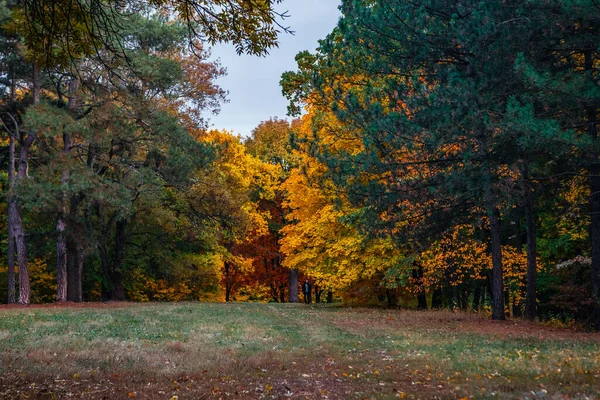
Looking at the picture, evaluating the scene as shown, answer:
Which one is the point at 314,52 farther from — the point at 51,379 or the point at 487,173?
the point at 51,379

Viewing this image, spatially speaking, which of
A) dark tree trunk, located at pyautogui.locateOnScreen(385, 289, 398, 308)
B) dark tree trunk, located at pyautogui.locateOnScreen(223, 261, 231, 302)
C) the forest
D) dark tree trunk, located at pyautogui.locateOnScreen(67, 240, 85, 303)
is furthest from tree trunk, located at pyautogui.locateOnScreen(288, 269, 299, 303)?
dark tree trunk, located at pyautogui.locateOnScreen(67, 240, 85, 303)

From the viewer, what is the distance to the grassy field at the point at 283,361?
7.39 meters

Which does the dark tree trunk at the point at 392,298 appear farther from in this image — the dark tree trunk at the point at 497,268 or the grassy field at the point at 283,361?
the grassy field at the point at 283,361

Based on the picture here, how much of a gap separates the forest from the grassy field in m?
4.23

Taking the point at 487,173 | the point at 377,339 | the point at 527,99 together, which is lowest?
the point at 377,339

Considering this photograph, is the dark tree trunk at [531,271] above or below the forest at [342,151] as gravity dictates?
below

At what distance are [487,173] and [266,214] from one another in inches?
1087

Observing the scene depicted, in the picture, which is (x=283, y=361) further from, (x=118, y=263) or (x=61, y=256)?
(x=118, y=263)

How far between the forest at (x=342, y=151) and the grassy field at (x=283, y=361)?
423 centimetres

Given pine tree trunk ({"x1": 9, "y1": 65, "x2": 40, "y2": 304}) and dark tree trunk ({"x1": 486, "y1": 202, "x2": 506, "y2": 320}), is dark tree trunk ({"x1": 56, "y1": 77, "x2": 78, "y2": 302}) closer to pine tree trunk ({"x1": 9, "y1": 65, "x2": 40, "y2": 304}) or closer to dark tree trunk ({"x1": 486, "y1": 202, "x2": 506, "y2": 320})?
pine tree trunk ({"x1": 9, "y1": 65, "x2": 40, "y2": 304})

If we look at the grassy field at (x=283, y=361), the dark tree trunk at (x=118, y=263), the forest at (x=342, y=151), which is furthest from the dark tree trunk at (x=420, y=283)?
the dark tree trunk at (x=118, y=263)

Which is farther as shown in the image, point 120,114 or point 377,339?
point 120,114

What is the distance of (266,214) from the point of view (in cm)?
4006

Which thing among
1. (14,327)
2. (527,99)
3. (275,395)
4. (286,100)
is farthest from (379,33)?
(14,327)
